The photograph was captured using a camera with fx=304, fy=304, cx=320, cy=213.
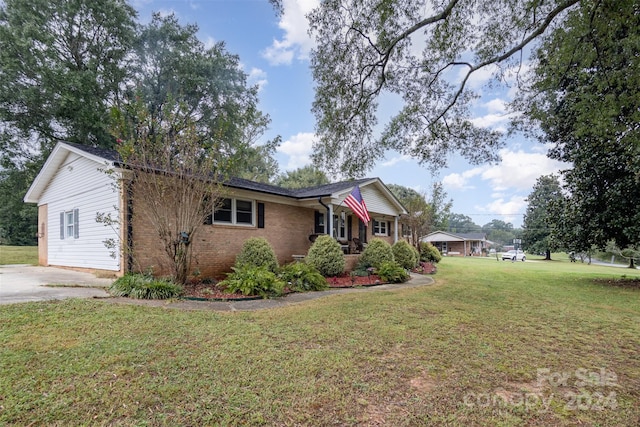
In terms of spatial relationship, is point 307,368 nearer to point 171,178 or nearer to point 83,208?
point 171,178

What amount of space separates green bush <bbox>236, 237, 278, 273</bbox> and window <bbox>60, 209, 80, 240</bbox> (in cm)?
598

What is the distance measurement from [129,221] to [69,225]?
4.92 m

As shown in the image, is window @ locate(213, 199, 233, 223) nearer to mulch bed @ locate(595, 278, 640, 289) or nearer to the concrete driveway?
the concrete driveway

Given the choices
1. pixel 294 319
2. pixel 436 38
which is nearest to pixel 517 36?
pixel 436 38

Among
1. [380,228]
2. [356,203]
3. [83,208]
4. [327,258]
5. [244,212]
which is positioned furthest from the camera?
[380,228]

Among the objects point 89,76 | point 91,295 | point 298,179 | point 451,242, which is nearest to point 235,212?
point 91,295

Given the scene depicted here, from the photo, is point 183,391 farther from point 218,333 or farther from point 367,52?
point 367,52

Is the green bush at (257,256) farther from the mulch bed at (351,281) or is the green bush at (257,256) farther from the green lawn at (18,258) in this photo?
the green lawn at (18,258)

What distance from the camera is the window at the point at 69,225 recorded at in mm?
10477

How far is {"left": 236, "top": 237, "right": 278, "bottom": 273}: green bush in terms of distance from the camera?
30.7 ft

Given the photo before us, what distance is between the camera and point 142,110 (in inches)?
281

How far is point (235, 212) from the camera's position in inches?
428

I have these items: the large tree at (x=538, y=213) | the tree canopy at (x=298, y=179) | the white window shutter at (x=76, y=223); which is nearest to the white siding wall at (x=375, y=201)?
the white window shutter at (x=76, y=223)

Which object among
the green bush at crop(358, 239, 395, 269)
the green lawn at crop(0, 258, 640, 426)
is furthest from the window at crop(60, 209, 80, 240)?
the green bush at crop(358, 239, 395, 269)
